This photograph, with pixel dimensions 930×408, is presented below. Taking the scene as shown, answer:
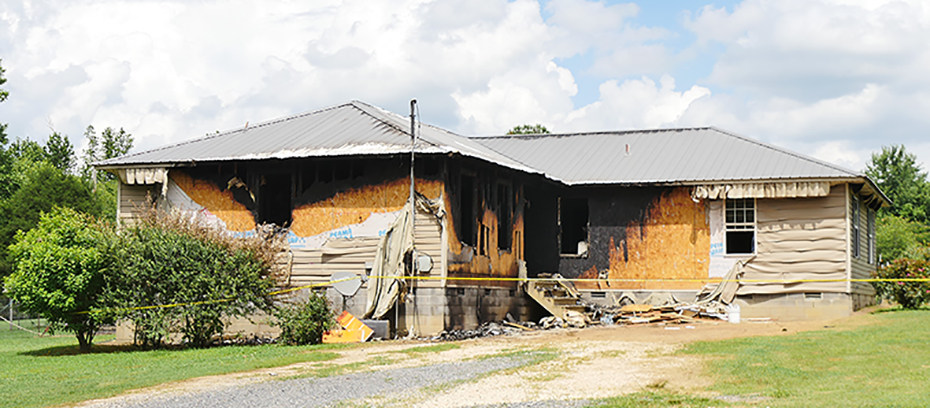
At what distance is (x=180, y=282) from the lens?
1792cm

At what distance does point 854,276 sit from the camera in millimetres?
23578

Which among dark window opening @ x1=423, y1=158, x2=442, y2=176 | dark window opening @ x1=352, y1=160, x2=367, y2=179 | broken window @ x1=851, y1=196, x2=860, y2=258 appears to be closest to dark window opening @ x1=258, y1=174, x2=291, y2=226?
dark window opening @ x1=352, y1=160, x2=367, y2=179

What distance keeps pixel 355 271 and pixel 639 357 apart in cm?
764

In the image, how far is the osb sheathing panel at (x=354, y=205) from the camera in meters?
19.6

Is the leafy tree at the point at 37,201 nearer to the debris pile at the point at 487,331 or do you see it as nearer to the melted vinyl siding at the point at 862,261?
the debris pile at the point at 487,331

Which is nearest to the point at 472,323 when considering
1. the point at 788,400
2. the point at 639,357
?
the point at 639,357

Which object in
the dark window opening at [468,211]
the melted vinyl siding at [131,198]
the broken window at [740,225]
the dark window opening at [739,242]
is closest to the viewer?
the dark window opening at [468,211]

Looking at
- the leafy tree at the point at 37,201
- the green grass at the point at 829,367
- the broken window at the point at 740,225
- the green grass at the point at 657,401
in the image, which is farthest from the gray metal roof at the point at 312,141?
the leafy tree at the point at 37,201

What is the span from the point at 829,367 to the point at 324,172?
1184 cm

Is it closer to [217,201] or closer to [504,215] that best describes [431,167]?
[504,215]

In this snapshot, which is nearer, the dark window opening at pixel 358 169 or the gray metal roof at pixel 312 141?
the gray metal roof at pixel 312 141

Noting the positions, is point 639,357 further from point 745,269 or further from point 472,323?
point 745,269

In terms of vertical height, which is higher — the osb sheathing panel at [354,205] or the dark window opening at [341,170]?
the dark window opening at [341,170]

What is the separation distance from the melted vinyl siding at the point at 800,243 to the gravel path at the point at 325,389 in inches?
466
